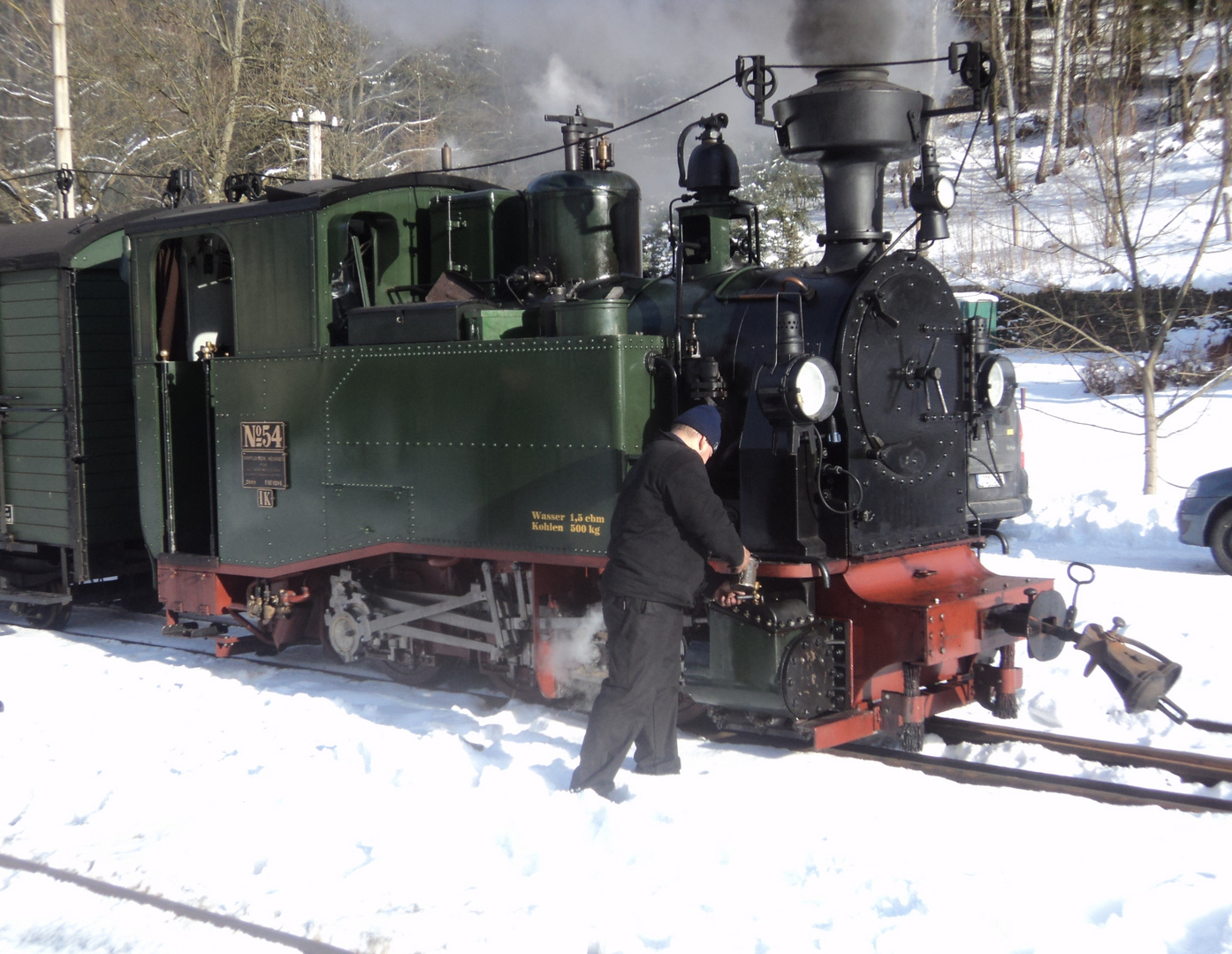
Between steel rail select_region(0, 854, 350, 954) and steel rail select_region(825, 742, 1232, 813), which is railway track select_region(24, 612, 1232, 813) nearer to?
steel rail select_region(825, 742, 1232, 813)

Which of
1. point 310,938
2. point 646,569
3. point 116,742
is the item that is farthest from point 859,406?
point 116,742

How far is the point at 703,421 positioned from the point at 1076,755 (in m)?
2.33

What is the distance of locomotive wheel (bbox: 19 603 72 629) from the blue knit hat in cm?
633

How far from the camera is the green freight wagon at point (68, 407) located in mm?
8039

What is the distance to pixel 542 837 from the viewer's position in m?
4.00

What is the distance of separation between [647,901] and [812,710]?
154 cm

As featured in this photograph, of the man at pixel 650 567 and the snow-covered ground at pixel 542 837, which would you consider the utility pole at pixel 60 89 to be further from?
the man at pixel 650 567

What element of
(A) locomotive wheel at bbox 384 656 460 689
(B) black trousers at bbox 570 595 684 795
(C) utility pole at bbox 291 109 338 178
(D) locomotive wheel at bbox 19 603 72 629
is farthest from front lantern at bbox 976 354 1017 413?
(C) utility pole at bbox 291 109 338 178

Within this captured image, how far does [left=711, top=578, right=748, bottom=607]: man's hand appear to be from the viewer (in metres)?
4.74

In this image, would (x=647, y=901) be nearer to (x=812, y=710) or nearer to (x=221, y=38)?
(x=812, y=710)

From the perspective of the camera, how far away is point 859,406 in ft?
16.3

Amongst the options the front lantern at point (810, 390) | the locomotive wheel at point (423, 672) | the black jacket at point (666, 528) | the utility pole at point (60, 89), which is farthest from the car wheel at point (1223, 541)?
the utility pole at point (60, 89)

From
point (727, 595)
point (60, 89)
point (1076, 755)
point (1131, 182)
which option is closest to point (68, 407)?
point (727, 595)

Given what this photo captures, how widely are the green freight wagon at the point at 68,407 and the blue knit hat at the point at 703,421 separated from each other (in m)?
5.25
